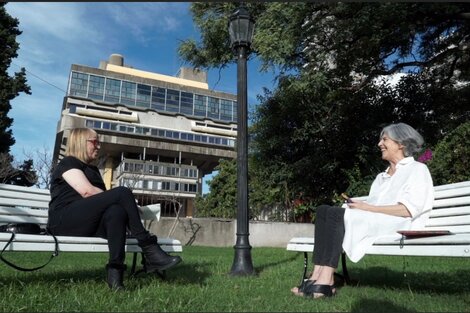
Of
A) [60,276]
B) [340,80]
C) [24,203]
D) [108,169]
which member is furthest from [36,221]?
[108,169]

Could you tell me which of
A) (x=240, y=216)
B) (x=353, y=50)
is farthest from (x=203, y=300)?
(x=353, y=50)

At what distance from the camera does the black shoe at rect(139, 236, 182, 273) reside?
3.58 m

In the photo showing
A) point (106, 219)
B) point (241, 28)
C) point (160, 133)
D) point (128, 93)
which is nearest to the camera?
point (106, 219)

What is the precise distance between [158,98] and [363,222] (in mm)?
84581

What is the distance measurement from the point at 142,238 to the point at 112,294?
1.60 feet

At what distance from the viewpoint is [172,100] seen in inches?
3433

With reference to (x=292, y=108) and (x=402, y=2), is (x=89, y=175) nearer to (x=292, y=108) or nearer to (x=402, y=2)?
(x=402, y=2)

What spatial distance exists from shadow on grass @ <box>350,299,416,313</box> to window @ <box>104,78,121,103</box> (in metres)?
81.5

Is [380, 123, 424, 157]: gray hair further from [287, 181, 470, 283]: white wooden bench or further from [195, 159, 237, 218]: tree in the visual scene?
[195, 159, 237, 218]: tree

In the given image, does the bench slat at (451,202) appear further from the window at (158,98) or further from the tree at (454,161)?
the window at (158,98)

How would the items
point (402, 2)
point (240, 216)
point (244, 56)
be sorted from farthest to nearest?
point (402, 2)
point (244, 56)
point (240, 216)

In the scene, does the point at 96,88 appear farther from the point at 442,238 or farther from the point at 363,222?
the point at 442,238

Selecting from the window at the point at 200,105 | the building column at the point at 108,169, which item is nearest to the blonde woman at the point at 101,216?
the building column at the point at 108,169

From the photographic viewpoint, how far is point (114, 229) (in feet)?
11.7
